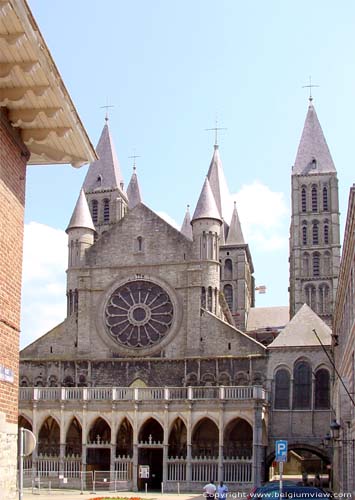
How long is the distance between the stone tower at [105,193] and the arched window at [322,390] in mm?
27709

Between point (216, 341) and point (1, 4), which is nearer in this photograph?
point (1, 4)

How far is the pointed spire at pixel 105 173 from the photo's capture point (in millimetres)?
73375

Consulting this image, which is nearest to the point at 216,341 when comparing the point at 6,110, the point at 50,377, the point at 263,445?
the point at 263,445

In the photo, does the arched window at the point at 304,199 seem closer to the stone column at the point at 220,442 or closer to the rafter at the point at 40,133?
the stone column at the point at 220,442

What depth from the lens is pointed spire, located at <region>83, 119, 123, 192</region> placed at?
241 ft

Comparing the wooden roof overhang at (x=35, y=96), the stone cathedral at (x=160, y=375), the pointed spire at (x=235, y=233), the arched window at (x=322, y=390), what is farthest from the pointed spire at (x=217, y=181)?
the wooden roof overhang at (x=35, y=96)

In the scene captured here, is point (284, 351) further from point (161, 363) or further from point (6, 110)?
point (6, 110)

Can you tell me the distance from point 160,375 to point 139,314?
13.2 feet

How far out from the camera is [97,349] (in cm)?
5209

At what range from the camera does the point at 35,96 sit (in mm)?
8734

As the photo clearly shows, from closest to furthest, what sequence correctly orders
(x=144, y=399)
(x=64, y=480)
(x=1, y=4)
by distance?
(x=1, y=4) < (x=64, y=480) < (x=144, y=399)

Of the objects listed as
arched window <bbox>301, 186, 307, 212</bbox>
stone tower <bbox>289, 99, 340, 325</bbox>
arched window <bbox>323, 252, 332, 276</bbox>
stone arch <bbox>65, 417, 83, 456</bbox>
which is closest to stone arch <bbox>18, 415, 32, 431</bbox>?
stone arch <bbox>65, 417, 83, 456</bbox>

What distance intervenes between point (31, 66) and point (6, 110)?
47.1 inches

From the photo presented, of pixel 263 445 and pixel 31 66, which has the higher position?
pixel 31 66
